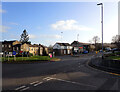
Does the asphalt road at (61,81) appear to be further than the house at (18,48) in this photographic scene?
No

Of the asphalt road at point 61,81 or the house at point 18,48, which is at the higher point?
the house at point 18,48

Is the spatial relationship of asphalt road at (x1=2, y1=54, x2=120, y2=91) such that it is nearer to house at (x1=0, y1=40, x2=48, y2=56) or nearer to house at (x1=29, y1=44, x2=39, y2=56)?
house at (x1=0, y1=40, x2=48, y2=56)

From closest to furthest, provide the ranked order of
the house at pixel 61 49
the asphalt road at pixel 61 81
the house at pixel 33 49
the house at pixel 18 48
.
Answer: the asphalt road at pixel 61 81
the house at pixel 18 48
the house at pixel 33 49
the house at pixel 61 49

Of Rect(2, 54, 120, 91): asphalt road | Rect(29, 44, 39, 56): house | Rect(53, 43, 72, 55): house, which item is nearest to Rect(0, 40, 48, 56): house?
Rect(29, 44, 39, 56): house

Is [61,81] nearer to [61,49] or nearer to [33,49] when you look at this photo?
[33,49]

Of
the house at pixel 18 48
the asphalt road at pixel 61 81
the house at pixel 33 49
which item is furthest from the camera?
the house at pixel 33 49

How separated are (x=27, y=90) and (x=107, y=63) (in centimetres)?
1013

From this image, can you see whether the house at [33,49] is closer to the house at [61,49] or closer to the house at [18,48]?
the house at [18,48]

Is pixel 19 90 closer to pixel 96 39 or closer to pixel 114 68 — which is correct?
pixel 114 68

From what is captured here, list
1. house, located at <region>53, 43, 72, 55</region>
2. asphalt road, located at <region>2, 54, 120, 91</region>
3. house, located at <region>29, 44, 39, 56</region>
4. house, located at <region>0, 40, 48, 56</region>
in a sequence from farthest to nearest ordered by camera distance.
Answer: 1. house, located at <region>53, 43, 72, 55</region>
2. house, located at <region>29, 44, 39, 56</region>
3. house, located at <region>0, 40, 48, 56</region>
4. asphalt road, located at <region>2, 54, 120, 91</region>

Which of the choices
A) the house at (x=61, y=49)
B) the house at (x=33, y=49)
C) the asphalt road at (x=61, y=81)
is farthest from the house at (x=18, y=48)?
the asphalt road at (x=61, y=81)

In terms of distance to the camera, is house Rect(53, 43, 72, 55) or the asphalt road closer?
the asphalt road

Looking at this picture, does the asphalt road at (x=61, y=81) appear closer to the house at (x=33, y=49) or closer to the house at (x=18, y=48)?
the house at (x=18, y=48)

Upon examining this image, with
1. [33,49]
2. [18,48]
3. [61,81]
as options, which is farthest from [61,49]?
[61,81]
